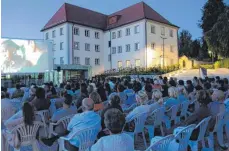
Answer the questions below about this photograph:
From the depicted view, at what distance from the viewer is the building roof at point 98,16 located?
122 ft

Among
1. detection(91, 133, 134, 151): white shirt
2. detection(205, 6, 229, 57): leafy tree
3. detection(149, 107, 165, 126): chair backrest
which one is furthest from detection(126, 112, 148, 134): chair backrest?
detection(205, 6, 229, 57): leafy tree

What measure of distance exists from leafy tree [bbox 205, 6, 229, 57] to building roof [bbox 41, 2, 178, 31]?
1065 cm

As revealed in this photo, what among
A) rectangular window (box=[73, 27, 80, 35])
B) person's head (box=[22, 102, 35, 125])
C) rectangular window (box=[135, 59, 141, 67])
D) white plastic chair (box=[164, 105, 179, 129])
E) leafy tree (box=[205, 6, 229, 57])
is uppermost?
rectangular window (box=[73, 27, 80, 35])

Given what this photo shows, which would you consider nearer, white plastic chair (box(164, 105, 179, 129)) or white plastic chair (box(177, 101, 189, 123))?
white plastic chair (box(164, 105, 179, 129))

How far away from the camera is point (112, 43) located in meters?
38.7

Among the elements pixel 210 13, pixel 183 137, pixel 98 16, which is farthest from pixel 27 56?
pixel 210 13

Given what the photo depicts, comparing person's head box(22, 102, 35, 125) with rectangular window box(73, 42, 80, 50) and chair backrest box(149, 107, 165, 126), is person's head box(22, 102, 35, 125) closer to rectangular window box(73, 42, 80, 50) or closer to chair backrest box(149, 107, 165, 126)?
chair backrest box(149, 107, 165, 126)

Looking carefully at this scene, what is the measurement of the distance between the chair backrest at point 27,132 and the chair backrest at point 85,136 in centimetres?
55

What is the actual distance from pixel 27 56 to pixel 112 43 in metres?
16.6

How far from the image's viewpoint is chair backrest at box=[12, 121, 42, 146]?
369 centimetres

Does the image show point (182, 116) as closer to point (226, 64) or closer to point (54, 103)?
point (54, 103)

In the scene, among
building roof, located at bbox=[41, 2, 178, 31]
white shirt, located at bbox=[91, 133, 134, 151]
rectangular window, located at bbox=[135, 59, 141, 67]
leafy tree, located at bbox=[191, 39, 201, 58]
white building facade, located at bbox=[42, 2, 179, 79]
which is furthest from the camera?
leafy tree, located at bbox=[191, 39, 201, 58]

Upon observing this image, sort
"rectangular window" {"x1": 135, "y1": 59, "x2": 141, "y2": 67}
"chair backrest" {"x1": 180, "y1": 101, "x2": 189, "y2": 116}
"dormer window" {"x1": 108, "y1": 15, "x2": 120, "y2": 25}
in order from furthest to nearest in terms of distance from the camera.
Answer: "dormer window" {"x1": 108, "y1": 15, "x2": 120, "y2": 25}
"rectangular window" {"x1": 135, "y1": 59, "x2": 141, "y2": 67}
"chair backrest" {"x1": 180, "y1": 101, "x2": 189, "y2": 116}

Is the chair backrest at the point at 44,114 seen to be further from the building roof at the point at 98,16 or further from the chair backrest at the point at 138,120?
the building roof at the point at 98,16
